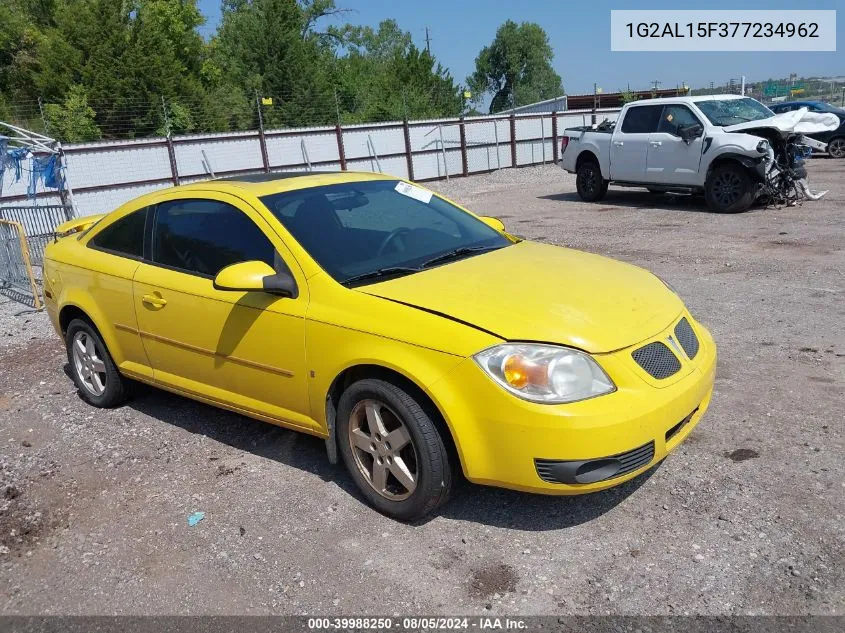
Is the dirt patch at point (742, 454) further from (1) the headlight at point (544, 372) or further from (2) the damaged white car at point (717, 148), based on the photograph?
(2) the damaged white car at point (717, 148)

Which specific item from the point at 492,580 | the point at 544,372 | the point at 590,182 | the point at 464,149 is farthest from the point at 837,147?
the point at 492,580

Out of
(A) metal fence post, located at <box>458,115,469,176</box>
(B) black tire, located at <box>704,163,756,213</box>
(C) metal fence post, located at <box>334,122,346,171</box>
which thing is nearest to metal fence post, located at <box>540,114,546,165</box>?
(A) metal fence post, located at <box>458,115,469,176</box>

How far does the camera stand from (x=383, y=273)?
3574 millimetres

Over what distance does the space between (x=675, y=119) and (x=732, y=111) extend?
95 cm

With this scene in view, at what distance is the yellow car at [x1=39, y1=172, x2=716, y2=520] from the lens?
293 centimetres

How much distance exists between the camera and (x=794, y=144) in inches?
470

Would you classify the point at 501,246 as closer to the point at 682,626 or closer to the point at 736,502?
the point at 736,502

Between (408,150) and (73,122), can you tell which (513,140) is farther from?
(73,122)

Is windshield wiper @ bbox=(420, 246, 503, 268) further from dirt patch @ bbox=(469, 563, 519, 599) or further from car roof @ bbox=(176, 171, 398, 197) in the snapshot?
dirt patch @ bbox=(469, 563, 519, 599)

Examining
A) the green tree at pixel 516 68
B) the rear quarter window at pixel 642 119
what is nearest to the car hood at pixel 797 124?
the rear quarter window at pixel 642 119

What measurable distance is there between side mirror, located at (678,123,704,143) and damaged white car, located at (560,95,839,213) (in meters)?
0.02

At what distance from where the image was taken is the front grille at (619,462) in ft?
9.51

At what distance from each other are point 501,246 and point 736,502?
6.16 ft

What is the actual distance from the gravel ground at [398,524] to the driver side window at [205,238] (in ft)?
3.75
